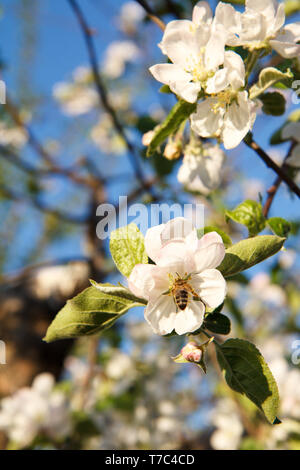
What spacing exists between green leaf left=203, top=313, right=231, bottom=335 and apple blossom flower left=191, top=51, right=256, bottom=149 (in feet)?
0.83

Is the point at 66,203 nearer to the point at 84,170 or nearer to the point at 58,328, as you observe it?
the point at 84,170

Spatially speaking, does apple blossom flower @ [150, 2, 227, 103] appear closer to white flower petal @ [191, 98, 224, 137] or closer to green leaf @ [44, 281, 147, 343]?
white flower petal @ [191, 98, 224, 137]

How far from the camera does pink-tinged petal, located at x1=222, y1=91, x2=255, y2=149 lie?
0.64 metres

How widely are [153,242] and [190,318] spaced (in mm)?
108

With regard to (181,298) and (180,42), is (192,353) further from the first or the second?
(180,42)

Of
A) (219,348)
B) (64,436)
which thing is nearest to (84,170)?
(64,436)

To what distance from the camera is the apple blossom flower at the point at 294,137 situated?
82 cm

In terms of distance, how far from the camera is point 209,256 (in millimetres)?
544
